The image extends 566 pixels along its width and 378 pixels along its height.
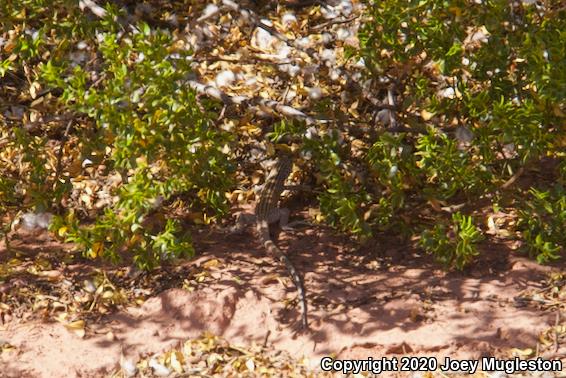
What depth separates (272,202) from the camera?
5.15 metres

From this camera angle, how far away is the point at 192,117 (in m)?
3.90

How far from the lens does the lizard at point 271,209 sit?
194 inches

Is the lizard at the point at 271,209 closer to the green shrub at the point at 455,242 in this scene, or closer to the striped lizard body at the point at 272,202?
the striped lizard body at the point at 272,202

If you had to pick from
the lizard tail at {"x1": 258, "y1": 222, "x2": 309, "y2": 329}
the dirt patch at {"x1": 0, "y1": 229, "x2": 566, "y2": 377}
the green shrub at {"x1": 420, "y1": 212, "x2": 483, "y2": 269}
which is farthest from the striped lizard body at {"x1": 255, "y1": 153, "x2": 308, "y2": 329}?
the green shrub at {"x1": 420, "y1": 212, "x2": 483, "y2": 269}

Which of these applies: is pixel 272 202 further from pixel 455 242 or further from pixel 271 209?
pixel 455 242

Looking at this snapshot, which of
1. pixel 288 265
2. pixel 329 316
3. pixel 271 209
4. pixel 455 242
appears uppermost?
pixel 271 209

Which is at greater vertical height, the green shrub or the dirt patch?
the green shrub

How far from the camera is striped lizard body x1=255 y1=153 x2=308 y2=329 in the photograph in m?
4.86

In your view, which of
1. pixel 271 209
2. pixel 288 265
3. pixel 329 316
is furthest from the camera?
pixel 271 209

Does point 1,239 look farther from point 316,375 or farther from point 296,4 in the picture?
point 296,4

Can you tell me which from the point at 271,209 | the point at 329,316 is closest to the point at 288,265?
the point at 329,316

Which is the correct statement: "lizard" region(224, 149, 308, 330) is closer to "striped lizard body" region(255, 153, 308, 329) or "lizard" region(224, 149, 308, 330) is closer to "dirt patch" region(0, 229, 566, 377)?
"striped lizard body" region(255, 153, 308, 329)

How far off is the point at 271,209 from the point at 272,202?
5 cm

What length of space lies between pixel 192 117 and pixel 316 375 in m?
1.28
